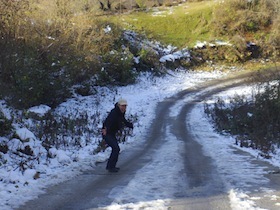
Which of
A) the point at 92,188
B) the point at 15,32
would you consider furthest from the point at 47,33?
the point at 92,188

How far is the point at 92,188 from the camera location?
683cm

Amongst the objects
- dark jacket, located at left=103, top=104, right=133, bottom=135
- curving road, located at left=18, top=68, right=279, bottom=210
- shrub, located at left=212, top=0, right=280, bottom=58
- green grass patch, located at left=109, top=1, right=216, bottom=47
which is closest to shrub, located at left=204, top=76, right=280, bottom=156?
curving road, located at left=18, top=68, right=279, bottom=210

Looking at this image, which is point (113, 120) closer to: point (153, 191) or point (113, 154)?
point (113, 154)

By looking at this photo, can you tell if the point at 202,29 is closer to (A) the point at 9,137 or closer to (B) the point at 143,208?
(A) the point at 9,137

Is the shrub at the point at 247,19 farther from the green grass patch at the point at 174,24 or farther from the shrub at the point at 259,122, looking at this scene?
the shrub at the point at 259,122

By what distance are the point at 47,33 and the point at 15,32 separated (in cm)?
424

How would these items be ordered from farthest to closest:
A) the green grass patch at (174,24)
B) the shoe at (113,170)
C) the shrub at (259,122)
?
the green grass patch at (174,24) < the shrub at (259,122) < the shoe at (113,170)

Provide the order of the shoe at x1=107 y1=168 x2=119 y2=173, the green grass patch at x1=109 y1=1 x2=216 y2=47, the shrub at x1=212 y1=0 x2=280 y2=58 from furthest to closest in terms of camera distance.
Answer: the shrub at x1=212 y1=0 x2=280 y2=58
the green grass patch at x1=109 y1=1 x2=216 y2=47
the shoe at x1=107 y1=168 x2=119 y2=173

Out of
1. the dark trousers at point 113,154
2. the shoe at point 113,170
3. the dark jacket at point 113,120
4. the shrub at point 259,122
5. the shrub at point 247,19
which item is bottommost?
the shrub at point 259,122

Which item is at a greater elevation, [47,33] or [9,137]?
[47,33]

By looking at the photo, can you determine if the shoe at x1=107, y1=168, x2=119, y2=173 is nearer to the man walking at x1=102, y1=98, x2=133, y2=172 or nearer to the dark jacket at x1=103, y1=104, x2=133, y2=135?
the man walking at x1=102, y1=98, x2=133, y2=172

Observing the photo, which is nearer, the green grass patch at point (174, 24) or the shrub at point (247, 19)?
the green grass patch at point (174, 24)

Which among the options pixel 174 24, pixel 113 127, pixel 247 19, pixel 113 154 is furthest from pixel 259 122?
pixel 174 24

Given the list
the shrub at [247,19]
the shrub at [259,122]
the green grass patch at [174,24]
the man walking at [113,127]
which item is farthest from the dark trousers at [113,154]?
the shrub at [247,19]
